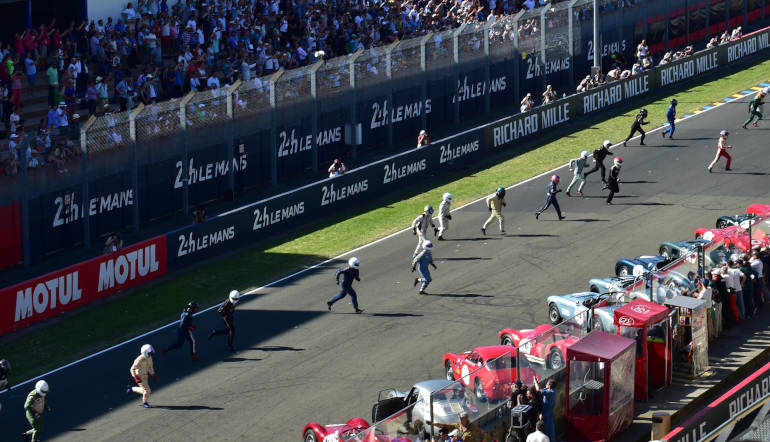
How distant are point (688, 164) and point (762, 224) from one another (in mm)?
11325

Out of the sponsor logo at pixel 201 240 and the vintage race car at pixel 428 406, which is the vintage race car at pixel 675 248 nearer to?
the vintage race car at pixel 428 406

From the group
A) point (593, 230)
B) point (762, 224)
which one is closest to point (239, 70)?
point (593, 230)

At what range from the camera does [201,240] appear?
33531mm

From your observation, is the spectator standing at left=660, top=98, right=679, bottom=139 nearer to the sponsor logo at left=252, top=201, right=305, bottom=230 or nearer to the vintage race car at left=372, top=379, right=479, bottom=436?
the sponsor logo at left=252, top=201, right=305, bottom=230

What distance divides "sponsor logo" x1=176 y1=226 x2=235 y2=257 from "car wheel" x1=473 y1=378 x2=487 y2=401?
1439cm

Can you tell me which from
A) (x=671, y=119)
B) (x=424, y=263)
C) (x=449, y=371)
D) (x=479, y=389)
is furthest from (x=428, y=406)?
(x=671, y=119)

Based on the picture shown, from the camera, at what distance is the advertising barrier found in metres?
29.7

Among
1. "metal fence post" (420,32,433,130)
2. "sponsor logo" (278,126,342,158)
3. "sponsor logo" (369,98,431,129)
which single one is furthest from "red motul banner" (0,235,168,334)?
"metal fence post" (420,32,433,130)

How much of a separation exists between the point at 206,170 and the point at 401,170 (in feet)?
21.9

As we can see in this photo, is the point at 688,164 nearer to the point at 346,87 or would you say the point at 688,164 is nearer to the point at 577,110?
the point at 577,110

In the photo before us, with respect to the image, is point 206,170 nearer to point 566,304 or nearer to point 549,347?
point 566,304

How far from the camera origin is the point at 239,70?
43219 mm

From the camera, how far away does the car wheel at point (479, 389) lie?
20.6 metres

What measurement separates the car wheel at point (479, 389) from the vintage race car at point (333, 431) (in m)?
2.01
